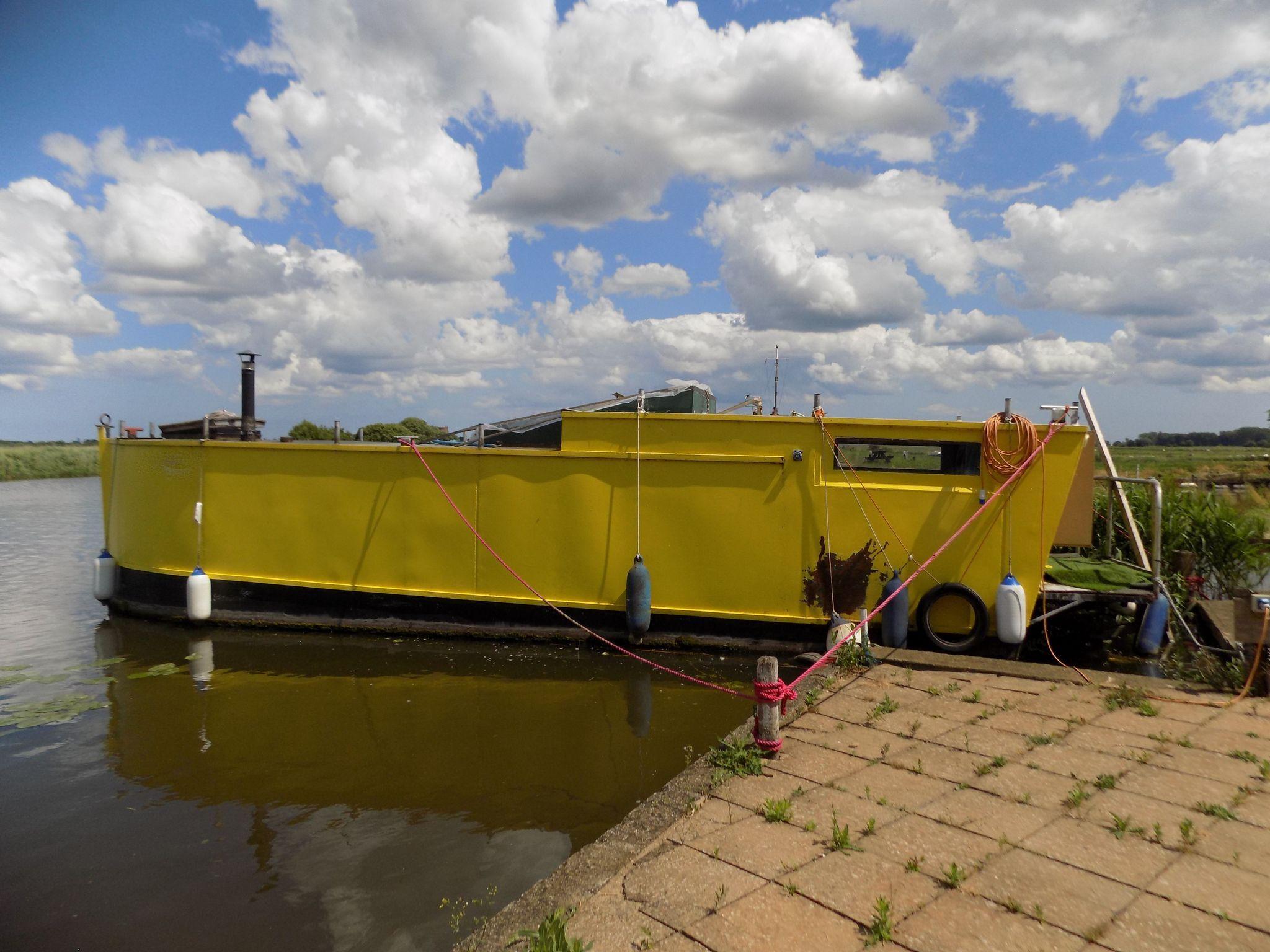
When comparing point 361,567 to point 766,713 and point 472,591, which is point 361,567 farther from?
point 766,713

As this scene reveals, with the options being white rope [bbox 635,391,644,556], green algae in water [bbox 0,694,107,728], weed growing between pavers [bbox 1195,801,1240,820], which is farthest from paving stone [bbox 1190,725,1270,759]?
green algae in water [bbox 0,694,107,728]

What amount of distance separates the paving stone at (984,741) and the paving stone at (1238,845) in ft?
3.43

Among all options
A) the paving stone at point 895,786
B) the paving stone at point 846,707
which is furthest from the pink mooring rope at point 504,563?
the paving stone at point 895,786

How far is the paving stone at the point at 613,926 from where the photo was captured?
281 centimetres

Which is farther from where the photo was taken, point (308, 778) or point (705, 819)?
point (308, 778)

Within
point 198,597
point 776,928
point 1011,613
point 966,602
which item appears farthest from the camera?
point 198,597

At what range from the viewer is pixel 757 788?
411cm

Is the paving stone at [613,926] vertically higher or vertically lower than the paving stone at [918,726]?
lower

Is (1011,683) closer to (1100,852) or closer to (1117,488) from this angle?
(1100,852)

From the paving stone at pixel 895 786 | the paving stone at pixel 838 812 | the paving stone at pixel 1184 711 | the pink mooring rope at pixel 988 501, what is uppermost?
the pink mooring rope at pixel 988 501

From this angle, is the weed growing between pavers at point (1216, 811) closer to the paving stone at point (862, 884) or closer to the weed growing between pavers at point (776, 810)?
the paving stone at point (862, 884)

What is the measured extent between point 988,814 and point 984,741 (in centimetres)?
104

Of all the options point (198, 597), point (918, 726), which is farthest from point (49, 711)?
point (918, 726)

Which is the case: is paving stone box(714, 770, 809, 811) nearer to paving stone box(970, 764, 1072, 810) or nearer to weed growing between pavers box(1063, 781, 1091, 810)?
paving stone box(970, 764, 1072, 810)
